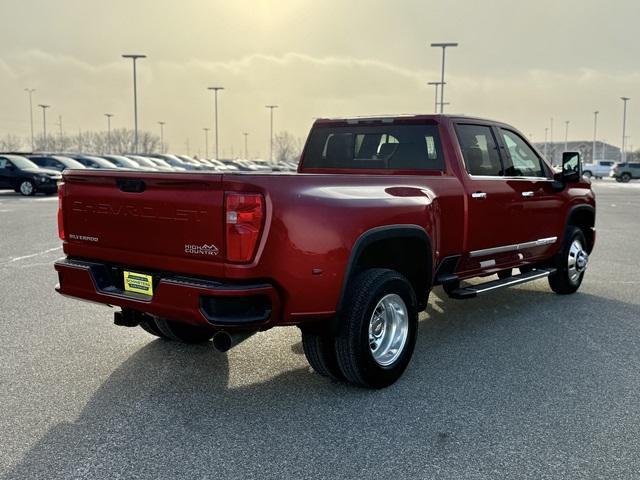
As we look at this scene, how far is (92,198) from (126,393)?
1307 millimetres

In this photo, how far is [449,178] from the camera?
17.0 ft

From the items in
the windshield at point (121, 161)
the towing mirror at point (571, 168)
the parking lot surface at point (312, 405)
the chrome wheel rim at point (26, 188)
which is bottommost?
the parking lot surface at point (312, 405)

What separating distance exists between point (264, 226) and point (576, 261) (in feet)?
16.4

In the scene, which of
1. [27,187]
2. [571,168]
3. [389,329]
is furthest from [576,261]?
[27,187]

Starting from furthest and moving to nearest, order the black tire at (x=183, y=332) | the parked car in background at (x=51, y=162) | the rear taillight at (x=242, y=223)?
1. the parked car in background at (x=51, y=162)
2. the black tire at (x=183, y=332)
3. the rear taillight at (x=242, y=223)

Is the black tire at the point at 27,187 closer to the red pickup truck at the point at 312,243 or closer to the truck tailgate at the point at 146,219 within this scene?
the red pickup truck at the point at 312,243

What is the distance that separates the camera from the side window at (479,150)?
5652 millimetres

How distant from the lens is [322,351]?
4293 mm

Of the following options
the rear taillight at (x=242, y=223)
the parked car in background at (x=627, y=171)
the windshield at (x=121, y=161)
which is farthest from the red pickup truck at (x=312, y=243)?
the parked car in background at (x=627, y=171)

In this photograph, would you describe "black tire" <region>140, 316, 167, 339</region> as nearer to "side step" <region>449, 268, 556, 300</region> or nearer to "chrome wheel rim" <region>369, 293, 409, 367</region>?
"chrome wheel rim" <region>369, 293, 409, 367</region>

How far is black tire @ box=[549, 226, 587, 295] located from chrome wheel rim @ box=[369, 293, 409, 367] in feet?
10.7

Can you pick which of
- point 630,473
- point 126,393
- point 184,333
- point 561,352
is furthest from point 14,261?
point 630,473

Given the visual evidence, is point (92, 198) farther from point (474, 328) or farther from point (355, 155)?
point (474, 328)

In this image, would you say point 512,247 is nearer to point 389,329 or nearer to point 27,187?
point 389,329
